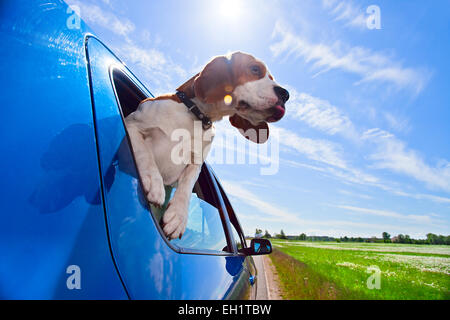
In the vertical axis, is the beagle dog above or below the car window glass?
above

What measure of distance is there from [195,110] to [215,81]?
0.35m

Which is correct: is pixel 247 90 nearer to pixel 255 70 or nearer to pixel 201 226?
pixel 255 70

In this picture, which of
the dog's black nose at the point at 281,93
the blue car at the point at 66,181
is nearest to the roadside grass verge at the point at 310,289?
the dog's black nose at the point at 281,93

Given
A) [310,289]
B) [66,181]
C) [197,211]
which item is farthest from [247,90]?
[310,289]

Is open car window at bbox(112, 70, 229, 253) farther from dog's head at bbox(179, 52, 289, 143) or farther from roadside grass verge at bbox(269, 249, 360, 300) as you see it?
roadside grass verge at bbox(269, 249, 360, 300)

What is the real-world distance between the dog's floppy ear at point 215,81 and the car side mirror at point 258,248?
149 centimetres

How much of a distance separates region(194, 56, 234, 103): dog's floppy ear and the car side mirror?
1.49m

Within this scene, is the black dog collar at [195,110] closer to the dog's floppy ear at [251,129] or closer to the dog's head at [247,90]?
the dog's head at [247,90]

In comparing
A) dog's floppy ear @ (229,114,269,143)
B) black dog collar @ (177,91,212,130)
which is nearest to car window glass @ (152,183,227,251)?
black dog collar @ (177,91,212,130)

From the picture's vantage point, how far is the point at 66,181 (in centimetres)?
74

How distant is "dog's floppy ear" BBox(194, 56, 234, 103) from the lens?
2154 millimetres

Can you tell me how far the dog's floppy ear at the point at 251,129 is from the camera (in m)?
2.57
